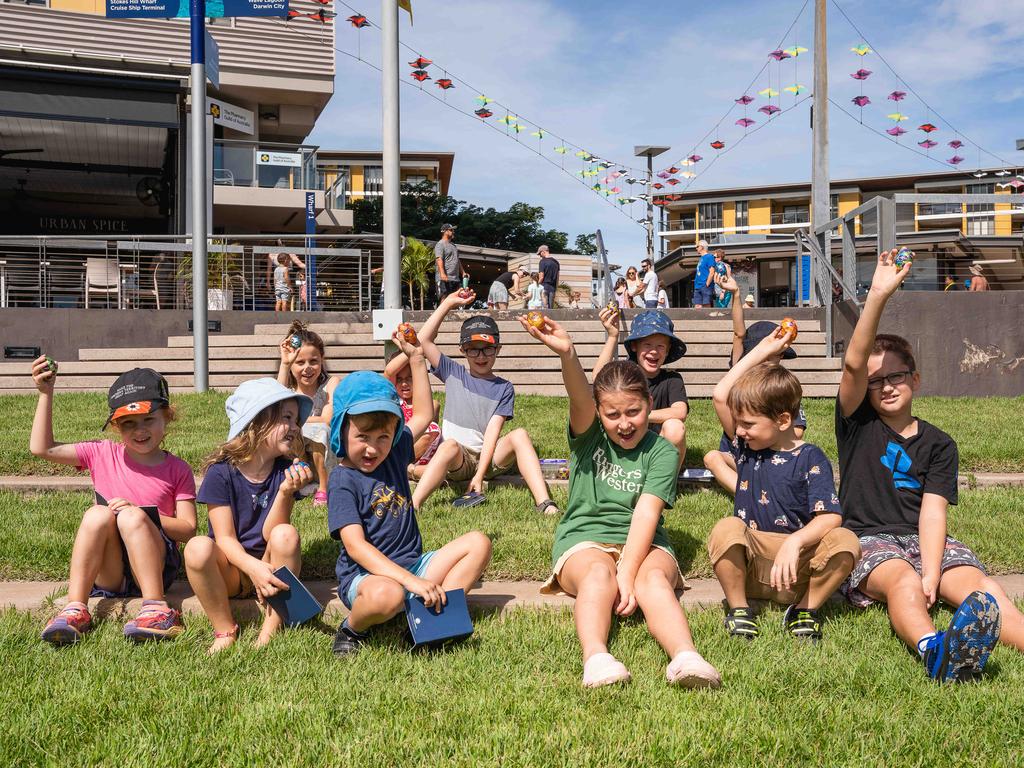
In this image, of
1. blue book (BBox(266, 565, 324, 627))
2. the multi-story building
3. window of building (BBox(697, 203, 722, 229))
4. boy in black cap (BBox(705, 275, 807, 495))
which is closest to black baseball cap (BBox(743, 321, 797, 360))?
boy in black cap (BBox(705, 275, 807, 495))

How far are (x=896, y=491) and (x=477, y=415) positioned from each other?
10.2ft

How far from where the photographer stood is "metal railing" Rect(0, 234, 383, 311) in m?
14.9

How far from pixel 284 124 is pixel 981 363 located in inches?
867

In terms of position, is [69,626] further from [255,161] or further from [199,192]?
[255,161]

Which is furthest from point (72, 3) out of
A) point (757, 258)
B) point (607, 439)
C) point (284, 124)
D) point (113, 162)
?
point (607, 439)

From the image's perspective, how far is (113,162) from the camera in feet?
81.0

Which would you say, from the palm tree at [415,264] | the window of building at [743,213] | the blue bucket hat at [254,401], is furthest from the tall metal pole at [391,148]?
the window of building at [743,213]

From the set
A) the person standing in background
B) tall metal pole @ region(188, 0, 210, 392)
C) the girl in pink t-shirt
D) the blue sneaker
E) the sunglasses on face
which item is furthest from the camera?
the person standing in background

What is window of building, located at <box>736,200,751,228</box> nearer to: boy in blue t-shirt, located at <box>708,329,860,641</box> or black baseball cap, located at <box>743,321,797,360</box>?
black baseball cap, located at <box>743,321,797,360</box>

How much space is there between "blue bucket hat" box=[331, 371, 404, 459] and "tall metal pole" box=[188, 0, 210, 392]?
8.02 m

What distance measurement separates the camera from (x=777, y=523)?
3.98 metres

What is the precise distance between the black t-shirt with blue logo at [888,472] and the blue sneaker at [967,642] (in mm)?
919

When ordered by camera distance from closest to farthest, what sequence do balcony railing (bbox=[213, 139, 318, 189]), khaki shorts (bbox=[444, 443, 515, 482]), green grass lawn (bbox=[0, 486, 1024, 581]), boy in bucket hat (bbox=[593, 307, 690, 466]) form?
green grass lawn (bbox=[0, 486, 1024, 581]), boy in bucket hat (bbox=[593, 307, 690, 466]), khaki shorts (bbox=[444, 443, 515, 482]), balcony railing (bbox=[213, 139, 318, 189])

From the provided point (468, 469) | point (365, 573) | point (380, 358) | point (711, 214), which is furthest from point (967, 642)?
point (711, 214)
